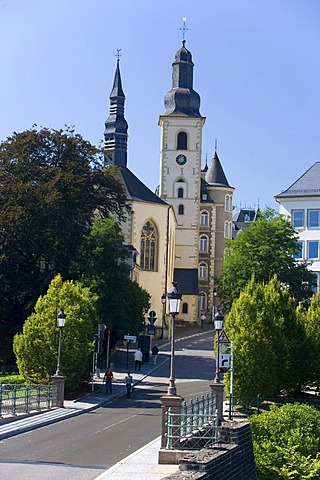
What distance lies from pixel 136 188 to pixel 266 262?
18.6 metres

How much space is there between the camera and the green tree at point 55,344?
37406 mm

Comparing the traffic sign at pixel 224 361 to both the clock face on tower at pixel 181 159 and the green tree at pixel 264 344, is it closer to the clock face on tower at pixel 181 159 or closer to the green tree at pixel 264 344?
the green tree at pixel 264 344

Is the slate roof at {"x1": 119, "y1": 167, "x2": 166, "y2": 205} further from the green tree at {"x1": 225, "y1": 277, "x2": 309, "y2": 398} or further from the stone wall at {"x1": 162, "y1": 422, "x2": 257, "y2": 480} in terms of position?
the stone wall at {"x1": 162, "y1": 422, "x2": 257, "y2": 480}

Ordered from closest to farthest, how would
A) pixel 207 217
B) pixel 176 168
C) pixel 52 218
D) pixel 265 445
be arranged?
pixel 265 445
pixel 52 218
pixel 176 168
pixel 207 217

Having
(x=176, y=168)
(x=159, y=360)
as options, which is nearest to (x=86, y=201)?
(x=159, y=360)

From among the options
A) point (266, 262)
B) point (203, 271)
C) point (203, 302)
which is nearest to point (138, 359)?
point (266, 262)

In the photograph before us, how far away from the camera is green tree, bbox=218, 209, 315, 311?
229 ft

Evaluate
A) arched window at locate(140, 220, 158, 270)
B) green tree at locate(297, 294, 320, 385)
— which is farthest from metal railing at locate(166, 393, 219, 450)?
arched window at locate(140, 220, 158, 270)

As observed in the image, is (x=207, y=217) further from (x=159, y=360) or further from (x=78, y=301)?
(x=78, y=301)

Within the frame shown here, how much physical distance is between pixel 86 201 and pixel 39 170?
10.4 ft

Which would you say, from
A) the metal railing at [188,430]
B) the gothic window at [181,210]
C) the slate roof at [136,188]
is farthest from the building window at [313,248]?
the metal railing at [188,430]

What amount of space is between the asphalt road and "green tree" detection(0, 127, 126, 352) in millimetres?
11298

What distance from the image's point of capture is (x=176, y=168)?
97.2m

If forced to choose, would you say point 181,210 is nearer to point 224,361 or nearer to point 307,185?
point 307,185
